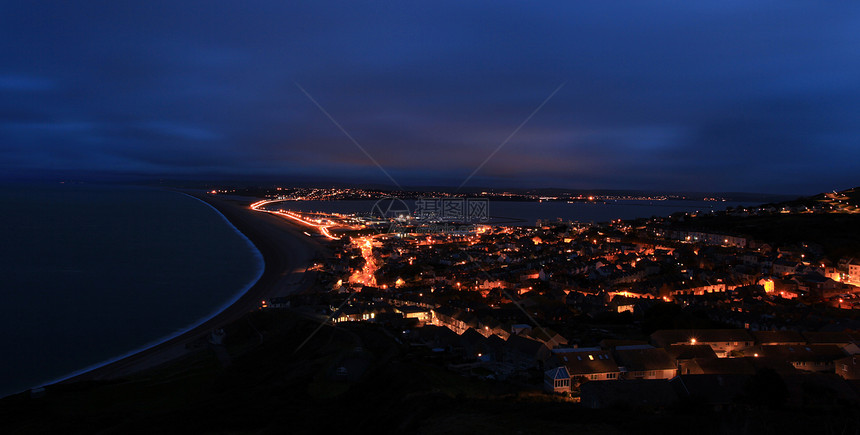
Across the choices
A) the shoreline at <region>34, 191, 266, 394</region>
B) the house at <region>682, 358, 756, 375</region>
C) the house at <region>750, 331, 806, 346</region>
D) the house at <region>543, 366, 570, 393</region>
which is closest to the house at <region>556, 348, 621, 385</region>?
the house at <region>543, 366, 570, 393</region>

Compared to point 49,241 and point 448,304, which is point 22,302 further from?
point 49,241

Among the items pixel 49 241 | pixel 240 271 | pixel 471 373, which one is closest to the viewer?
pixel 471 373

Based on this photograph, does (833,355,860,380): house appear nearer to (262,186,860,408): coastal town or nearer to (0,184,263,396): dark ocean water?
(262,186,860,408): coastal town

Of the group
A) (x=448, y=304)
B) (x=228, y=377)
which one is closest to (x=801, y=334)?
(x=448, y=304)

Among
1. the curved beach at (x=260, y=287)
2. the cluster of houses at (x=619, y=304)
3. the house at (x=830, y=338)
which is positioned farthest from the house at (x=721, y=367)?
the curved beach at (x=260, y=287)

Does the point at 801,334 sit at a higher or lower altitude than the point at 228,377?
higher

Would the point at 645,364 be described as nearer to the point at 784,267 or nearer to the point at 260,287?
the point at 784,267
